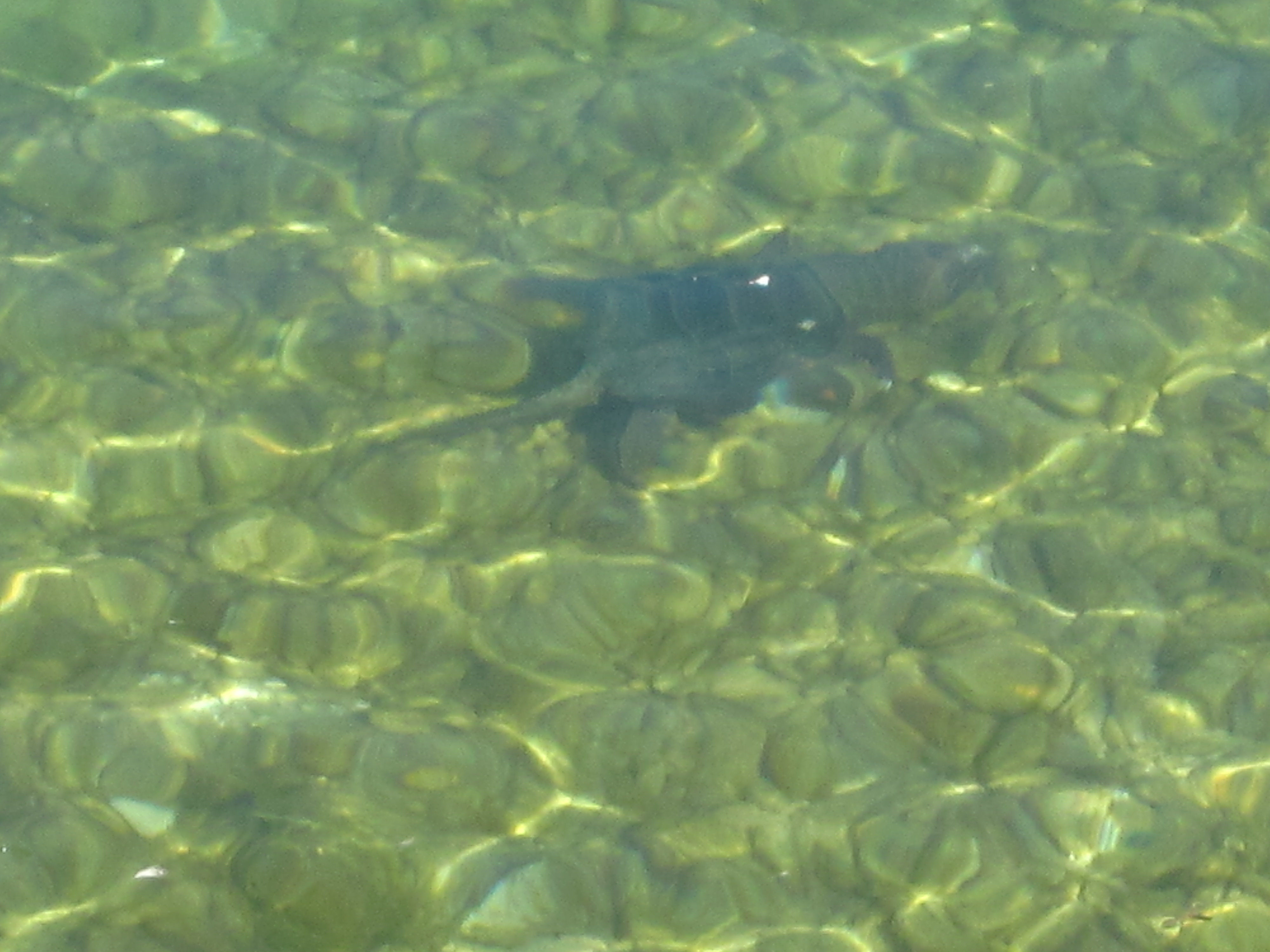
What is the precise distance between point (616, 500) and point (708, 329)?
0.94 m

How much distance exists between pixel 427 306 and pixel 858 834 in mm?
2891

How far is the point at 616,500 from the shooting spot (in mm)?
4559

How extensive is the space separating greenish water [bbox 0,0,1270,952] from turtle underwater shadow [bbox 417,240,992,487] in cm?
9

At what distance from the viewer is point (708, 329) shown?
503cm

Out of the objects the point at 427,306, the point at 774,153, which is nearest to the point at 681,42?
the point at 774,153

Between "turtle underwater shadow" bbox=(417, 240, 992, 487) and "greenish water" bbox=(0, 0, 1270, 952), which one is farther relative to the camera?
"turtle underwater shadow" bbox=(417, 240, 992, 487)

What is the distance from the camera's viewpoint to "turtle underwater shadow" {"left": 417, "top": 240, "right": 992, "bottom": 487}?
480 centimetres

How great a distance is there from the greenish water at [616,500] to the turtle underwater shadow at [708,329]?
9 centimetres

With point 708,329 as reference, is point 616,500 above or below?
below

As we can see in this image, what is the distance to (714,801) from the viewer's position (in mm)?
3729

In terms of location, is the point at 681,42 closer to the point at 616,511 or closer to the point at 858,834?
the point at 616,511

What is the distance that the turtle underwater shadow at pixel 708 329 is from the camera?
4.80 m

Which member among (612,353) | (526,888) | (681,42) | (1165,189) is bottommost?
(526,888)

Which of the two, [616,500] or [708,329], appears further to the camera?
[708,329]
